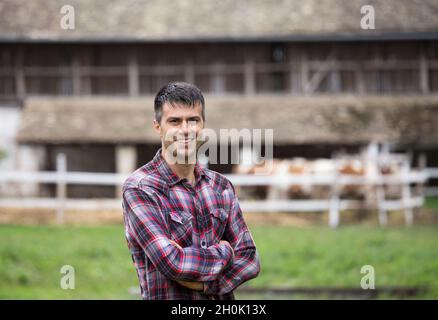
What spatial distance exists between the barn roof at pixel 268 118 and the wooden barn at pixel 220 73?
41 mm

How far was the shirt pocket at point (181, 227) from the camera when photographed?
10.3ft

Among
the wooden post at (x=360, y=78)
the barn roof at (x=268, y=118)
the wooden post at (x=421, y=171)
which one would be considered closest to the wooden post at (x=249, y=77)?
the barn roof at (x=268, y=118)

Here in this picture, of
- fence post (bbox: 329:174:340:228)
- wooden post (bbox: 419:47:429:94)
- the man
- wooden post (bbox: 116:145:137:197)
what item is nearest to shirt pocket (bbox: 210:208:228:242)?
the man

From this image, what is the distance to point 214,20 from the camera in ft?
72.4

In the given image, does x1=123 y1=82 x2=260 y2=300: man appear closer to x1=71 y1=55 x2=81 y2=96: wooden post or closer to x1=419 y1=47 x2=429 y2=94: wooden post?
x1=71 y1=55 x2=81 y2=96: wooden post

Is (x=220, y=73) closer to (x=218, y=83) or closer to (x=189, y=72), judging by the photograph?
(x=218, y=83)

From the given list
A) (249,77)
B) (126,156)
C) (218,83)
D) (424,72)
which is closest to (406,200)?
(424,72)

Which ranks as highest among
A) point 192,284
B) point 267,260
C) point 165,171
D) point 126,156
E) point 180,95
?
point 180,95

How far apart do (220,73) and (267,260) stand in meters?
12.7

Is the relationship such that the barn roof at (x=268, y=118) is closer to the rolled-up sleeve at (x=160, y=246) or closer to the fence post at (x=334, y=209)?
the fence post at (x=334, y=209)

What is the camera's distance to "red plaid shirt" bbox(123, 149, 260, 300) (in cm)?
306

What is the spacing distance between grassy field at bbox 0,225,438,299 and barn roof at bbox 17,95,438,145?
7.47 metres
